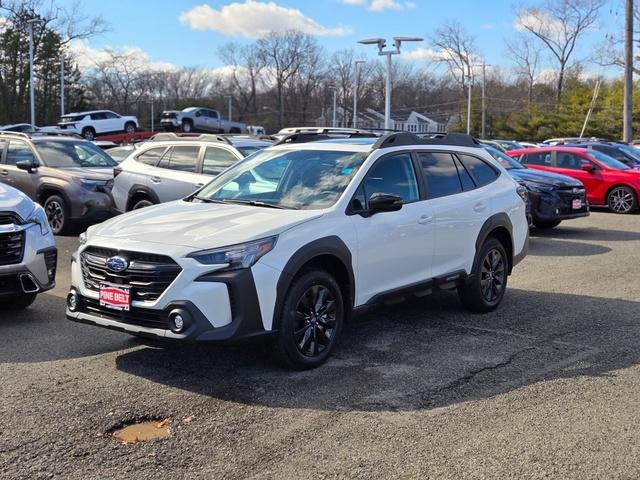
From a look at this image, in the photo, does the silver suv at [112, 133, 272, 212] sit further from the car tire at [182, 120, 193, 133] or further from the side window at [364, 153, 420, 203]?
the car tire at [182, 120, 193, 133]

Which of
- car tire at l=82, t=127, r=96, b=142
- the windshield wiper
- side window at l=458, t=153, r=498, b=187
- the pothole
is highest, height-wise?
car tire at l=82, t=127, r=96, b=142

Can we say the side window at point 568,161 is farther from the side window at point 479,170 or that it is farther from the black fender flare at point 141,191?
the side window at point 479,170

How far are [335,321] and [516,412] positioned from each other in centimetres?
151

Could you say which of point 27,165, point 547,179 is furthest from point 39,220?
point 547,179

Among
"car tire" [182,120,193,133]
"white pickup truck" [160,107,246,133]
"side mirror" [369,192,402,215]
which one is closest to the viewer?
"side mirror" [369,192,402,215]

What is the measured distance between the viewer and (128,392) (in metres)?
4.72

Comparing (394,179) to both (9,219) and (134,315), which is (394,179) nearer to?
(134,315)

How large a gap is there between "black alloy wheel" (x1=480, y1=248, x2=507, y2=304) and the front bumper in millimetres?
3090

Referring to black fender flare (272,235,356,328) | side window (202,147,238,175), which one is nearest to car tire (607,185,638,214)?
side window (202,147,238,175)

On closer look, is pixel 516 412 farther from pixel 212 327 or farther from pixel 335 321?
pixel 212 327

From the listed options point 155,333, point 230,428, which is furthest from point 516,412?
point 155,333

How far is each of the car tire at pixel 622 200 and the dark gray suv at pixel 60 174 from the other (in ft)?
38.3

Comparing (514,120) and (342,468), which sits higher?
(514,120)

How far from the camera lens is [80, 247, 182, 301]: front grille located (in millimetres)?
4660
